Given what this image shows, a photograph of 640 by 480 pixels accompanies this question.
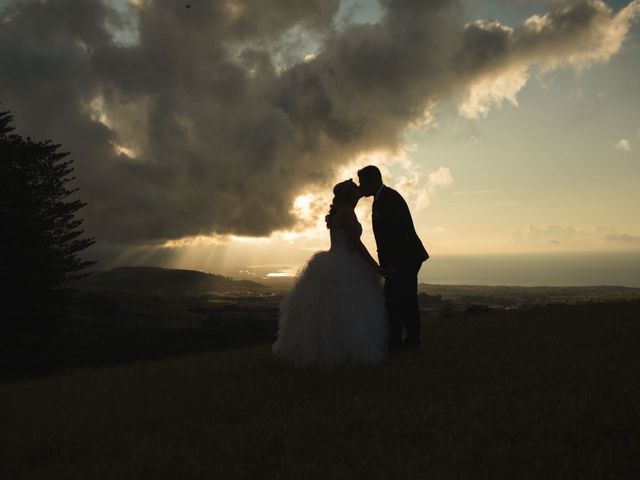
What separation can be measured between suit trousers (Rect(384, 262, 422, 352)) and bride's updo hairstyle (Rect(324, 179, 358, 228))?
1891 mm

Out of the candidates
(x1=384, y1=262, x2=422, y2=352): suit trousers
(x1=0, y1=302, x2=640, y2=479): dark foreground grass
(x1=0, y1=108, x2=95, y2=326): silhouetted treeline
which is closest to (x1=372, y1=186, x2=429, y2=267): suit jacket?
(x1=384, y1=262, x2=422, y2=352): suit trousers

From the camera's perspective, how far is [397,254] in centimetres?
1082

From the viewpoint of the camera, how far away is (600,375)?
26.5 ft

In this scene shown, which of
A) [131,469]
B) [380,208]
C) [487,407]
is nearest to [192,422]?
[131,469]

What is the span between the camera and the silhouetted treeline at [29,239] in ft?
123

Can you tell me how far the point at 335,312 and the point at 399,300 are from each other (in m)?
1.62

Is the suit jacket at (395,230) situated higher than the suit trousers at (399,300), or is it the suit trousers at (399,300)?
the suit jacket at (395,230)

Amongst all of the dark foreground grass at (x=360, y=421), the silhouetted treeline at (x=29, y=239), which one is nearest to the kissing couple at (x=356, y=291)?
the dark foreground grass at (x=360, y=421)

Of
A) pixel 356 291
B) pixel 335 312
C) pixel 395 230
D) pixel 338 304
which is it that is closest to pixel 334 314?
pixel 335 312

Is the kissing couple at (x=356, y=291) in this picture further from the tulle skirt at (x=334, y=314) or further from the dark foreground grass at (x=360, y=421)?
the dark foreground grass at (x=360, y=421)

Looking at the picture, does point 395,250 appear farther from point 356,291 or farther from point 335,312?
point 335,312

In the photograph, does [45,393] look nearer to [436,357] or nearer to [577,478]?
[436,357]

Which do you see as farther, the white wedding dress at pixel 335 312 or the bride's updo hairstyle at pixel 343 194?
the bride's updo hairstyle at pixel 343 194

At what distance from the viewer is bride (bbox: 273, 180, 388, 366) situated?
994 cm
